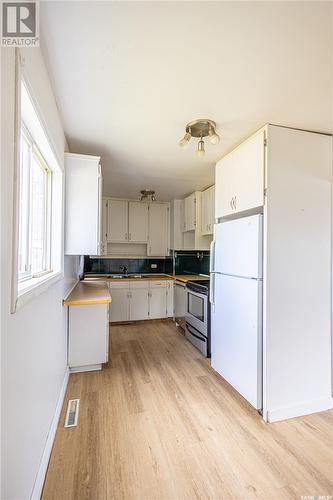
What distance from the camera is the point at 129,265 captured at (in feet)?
15.7

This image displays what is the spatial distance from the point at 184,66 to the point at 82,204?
4.93ft

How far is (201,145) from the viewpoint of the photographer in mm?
1897

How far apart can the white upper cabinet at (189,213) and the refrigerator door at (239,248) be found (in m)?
1.46

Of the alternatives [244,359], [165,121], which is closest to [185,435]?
[244,359]

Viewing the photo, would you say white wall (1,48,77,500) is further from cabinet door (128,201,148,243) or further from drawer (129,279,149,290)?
cabinet door (128,201,148,243)

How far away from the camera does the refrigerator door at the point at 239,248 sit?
186 centimetres

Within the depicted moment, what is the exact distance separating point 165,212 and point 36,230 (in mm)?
3266

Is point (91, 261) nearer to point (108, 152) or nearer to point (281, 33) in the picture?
point (108, 152)

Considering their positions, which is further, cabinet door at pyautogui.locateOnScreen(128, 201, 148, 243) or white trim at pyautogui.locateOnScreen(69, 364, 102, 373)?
cabinet door at pyautogui.locateOnScreen(128, 201, 148, 243)

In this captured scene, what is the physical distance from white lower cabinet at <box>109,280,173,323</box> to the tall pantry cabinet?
2.65 meters

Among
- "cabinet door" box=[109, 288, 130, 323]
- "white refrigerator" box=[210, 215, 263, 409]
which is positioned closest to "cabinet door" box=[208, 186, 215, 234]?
"white refrigerator" box=[210, 215, 263, 409]

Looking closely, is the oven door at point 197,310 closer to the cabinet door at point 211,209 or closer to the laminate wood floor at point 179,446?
the laminate wood floor at point 179,446

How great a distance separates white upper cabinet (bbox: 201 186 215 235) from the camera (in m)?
3.48

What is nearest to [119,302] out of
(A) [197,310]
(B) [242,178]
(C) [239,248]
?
(A) [197,310]
